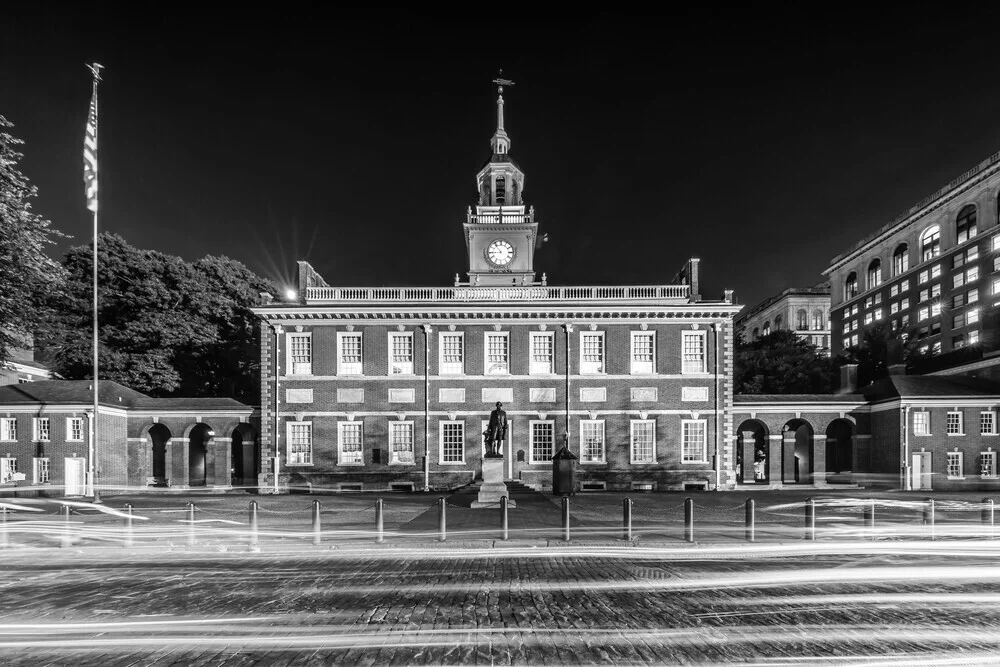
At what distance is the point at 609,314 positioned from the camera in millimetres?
31750

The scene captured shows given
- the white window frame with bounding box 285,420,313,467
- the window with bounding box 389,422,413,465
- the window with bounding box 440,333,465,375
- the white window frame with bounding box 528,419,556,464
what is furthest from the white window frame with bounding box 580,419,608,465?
the white window frame with bounding box 285,420,313,467

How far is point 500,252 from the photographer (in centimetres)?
4441

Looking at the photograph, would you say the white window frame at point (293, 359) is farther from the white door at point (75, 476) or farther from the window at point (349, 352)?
the white door at point (75, 476)

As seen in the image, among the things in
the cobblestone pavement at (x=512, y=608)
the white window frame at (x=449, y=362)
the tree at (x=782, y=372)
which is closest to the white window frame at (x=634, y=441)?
the white window frame at (x=449, y=362)

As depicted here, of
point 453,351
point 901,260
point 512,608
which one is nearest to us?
point 512,608

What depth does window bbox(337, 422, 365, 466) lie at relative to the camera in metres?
31.7

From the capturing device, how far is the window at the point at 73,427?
30422mm

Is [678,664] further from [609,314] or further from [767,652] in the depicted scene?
[609,314]

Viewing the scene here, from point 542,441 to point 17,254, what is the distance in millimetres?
23830

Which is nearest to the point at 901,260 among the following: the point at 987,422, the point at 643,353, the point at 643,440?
the point at 987,422

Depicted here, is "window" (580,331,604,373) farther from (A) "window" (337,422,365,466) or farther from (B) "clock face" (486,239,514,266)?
(B) "clock face" (486,239,514,266)

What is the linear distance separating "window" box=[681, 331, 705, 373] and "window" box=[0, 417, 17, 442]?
1398 inches

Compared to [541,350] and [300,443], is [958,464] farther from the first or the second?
[300,443]

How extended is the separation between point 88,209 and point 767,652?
26.8m
